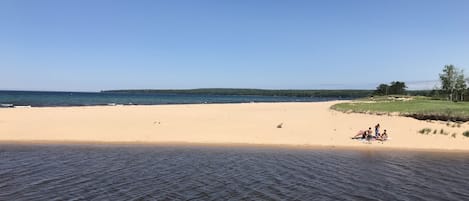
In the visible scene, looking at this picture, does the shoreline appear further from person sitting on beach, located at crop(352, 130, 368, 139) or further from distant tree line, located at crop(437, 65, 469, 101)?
distant tree line, located at crop(437, 65, 469, 101)

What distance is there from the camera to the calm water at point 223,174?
542 inches

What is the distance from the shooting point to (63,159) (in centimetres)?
1977

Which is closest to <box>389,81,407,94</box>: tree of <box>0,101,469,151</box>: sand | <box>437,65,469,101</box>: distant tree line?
<box>437,65,469,101</box>: distant tree line

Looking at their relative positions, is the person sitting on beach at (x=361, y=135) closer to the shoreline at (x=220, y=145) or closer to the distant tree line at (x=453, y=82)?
the shoreline at (x=220, y=145)

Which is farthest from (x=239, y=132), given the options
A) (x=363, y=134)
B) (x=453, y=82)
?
(x=453, y=82)

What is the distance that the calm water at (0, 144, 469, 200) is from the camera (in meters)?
13.8

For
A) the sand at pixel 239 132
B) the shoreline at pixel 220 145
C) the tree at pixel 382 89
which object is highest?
the tree at pixel 382 89

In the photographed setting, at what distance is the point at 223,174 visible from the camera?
55.1ft

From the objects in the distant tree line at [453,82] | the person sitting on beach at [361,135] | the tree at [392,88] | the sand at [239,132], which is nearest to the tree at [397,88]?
the tree at [392,88]

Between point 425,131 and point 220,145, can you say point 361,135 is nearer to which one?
point 425,131

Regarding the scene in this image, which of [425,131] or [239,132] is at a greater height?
[425,131]

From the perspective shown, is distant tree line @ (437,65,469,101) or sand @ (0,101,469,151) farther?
distant tree line @ (437,65,469,101)

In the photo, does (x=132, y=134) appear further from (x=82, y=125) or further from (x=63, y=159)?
(x=63, y=159)

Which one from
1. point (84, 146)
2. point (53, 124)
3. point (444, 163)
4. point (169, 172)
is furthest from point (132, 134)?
point (444, 163)
